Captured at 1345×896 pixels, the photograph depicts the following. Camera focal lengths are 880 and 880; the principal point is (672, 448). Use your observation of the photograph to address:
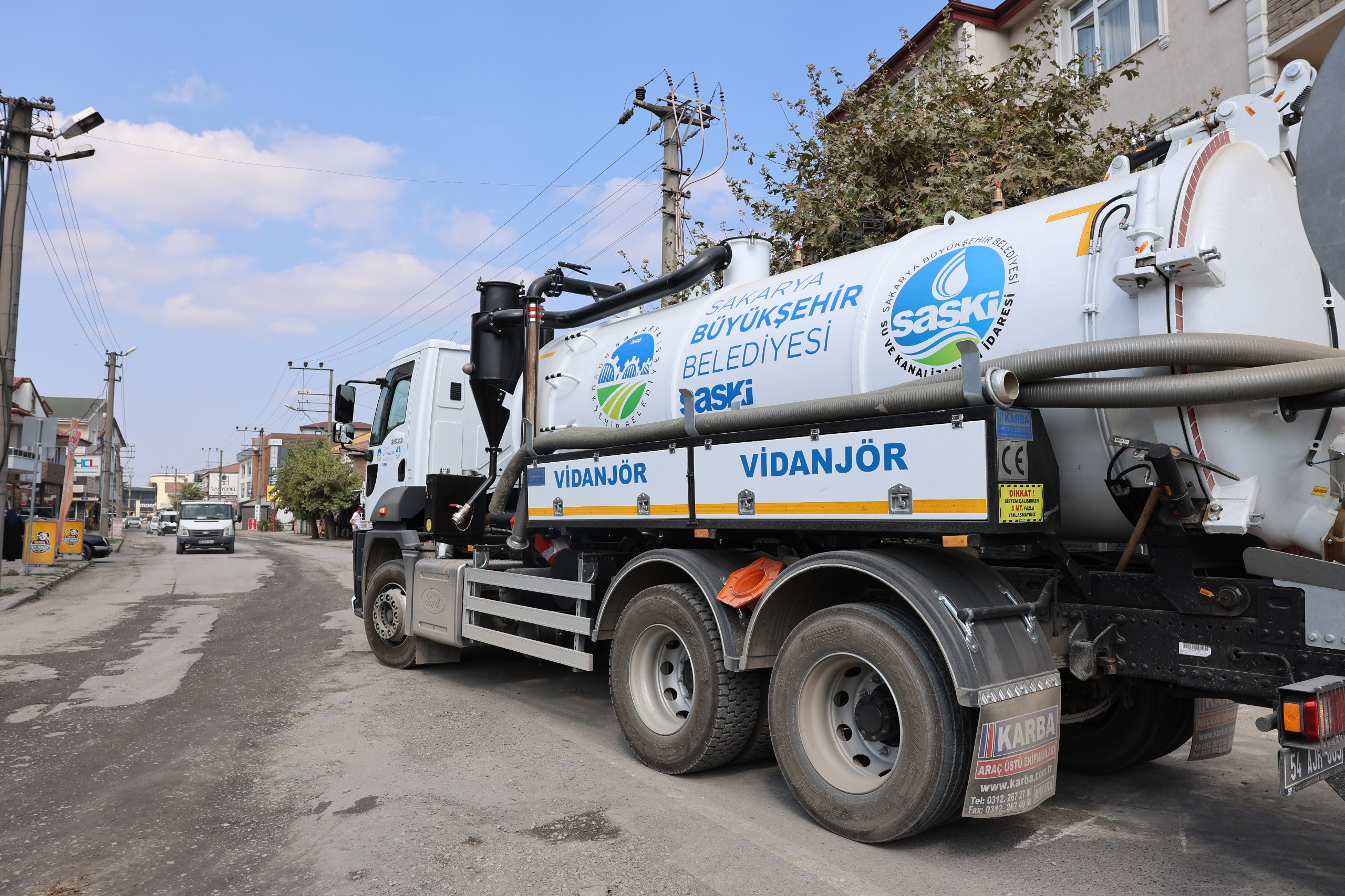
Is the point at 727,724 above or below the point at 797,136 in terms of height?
below

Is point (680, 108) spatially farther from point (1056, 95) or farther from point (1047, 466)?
point (1047, 466)

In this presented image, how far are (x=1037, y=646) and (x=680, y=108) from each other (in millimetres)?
14815

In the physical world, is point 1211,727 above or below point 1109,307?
below

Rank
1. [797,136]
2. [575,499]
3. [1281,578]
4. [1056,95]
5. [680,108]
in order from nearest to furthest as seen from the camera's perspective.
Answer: [1281,578], [575,499], [1056,95], [797,136], [680,108]

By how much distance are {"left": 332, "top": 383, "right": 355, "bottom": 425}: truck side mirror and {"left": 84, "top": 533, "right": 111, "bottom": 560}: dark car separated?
2054 cm

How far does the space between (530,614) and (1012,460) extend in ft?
12.4

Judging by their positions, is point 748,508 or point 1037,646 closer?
point 1037,646

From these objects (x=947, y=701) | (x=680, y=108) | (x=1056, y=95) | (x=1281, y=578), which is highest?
(x=680, y=108)

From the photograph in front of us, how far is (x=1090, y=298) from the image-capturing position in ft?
12.1

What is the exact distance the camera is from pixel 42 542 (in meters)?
19.5

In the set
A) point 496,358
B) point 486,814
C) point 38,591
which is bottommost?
point 486,814

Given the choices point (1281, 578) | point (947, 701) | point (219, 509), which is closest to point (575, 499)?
point (947, 701)

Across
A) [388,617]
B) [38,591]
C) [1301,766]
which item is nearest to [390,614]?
[388,617]

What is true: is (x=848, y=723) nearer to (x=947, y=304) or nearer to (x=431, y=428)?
(x=947, y=304)
